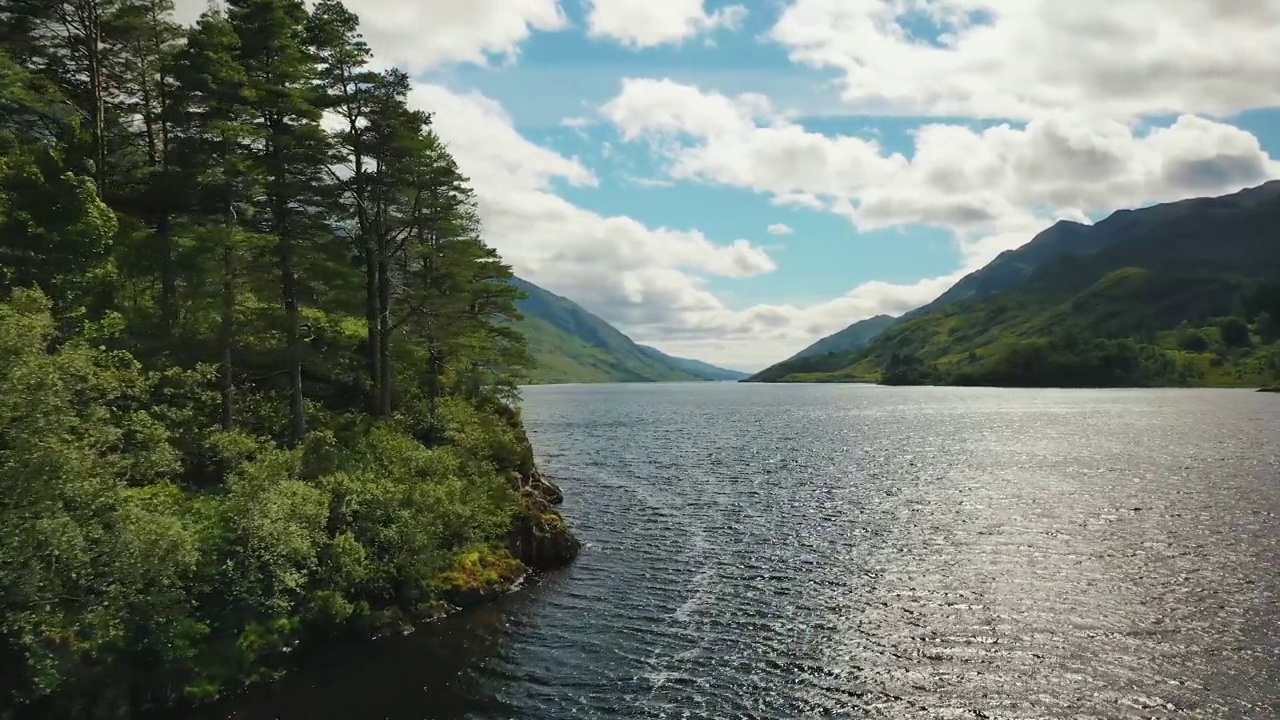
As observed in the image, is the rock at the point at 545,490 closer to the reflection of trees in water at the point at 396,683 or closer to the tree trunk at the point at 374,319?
the tree trunk at the point at 374,319

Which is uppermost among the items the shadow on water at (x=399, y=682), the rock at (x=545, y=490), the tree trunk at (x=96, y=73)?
the tree trunk at (x=96, y=73)

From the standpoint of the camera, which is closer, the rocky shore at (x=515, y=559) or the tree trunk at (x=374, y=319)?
the rocky shore at (x=515, y=559)

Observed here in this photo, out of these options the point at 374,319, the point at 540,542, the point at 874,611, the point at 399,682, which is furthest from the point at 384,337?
the point at 874,611

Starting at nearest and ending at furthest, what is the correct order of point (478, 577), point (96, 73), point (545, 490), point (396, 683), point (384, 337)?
point (396, 683) → point (478, 577) → point (96, 73) → point (384, 337) → point (545, 490)

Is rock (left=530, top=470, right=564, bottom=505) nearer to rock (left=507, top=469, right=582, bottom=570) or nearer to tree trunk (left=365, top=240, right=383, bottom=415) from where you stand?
rock (left=507, top=469, right=582, bottom=570)

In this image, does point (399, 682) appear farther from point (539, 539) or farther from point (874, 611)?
point (874, 611)

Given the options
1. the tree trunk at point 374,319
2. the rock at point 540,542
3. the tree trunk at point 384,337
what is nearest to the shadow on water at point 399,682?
the rock at point 540,542
